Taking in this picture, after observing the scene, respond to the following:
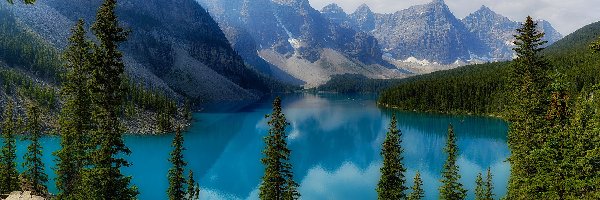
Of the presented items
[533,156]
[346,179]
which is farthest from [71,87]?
[346,179]

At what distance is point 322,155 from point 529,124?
7980 cm

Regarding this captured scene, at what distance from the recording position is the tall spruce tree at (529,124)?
30.0 meters

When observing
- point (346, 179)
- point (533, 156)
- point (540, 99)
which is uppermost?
point (540, 99)

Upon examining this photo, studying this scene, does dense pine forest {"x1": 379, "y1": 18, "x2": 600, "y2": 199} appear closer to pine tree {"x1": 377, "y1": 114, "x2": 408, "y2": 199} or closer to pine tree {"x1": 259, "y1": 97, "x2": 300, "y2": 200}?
pine tree {"x1": 377, "y1": 114, "x2": 408, "y2": 199}

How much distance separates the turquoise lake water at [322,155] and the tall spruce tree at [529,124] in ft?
108

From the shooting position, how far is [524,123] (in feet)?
119

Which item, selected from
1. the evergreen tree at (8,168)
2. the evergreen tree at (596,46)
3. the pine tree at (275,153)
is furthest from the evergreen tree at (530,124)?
the evergreen tree at (8,168)

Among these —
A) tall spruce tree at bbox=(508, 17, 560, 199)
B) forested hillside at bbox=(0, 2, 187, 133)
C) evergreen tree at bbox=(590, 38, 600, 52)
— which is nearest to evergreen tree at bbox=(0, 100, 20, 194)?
tall spruce tree at bbox=(508, 17, 560, 199)

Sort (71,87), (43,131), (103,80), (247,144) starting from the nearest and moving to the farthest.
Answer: (103,80) → (71,87) → (43,131) → (247,144)

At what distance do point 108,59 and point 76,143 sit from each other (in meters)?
11.8

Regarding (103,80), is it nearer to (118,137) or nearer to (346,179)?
(118,137)

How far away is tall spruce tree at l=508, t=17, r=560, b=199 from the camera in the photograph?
30016mm

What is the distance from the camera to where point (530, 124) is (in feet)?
118

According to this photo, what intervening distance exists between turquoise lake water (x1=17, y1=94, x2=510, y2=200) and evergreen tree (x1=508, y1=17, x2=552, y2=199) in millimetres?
32807
